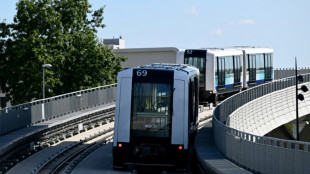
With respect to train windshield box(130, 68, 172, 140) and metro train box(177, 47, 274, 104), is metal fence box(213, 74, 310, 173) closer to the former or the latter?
train windshield box(130, 68, 172, 140)

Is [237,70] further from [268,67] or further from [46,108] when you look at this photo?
[46,108]

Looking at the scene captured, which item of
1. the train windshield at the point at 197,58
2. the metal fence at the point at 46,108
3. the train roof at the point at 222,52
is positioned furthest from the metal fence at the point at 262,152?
the train roof at the point at 222,52

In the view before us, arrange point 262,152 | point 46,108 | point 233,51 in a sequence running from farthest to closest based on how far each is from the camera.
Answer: point 233,51, point 46,108, point 262,152

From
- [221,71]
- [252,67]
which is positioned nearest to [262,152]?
[221,71]

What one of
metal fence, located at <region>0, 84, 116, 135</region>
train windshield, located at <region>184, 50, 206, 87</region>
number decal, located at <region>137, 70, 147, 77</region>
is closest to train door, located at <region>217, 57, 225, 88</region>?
train windshield, located at <region>184, 50, 206, 87</region>

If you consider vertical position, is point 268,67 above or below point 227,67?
above

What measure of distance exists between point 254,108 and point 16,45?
2138 centimetres

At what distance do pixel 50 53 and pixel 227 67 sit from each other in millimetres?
14882

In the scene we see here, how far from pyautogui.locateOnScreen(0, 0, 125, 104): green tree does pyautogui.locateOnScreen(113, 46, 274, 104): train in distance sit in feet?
31.3

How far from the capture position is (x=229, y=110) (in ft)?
112

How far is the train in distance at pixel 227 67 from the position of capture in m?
41.8

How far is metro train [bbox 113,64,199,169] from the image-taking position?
22.7m

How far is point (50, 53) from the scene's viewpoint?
52.7 m

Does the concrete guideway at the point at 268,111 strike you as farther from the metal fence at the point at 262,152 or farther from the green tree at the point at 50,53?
the green tree at the point at 50,53
